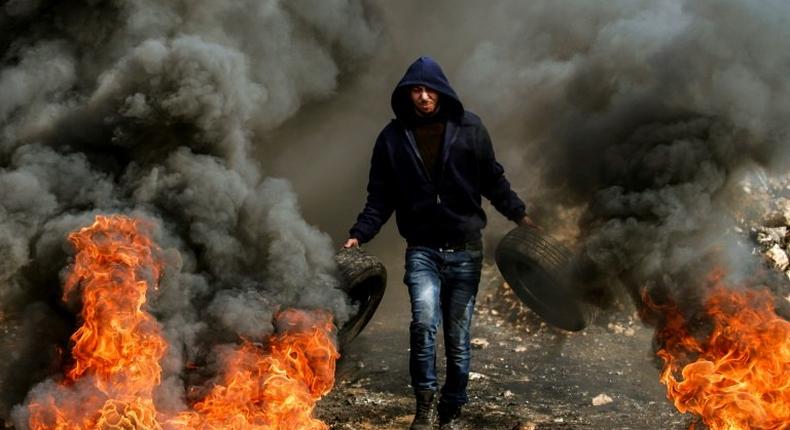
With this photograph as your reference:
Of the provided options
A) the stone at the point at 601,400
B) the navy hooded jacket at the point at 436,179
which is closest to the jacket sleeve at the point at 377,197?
the navy hooded jacket at the point at 436,179

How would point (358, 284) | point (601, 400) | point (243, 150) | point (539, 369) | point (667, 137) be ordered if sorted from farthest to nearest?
point (539, 369)
point (358, 284)
point (243, 150)
point (601, 400)
point (667, 137)

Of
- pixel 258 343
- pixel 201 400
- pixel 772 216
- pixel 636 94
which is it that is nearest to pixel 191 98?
pixel 258 343

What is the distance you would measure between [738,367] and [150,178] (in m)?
4.59

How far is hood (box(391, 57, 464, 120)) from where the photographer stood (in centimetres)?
508

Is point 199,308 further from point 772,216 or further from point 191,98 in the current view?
point 772,216

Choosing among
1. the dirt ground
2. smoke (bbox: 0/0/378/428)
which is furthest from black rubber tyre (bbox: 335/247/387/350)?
the dirt ground

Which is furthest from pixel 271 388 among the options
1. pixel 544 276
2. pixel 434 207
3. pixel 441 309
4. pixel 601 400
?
pixel 601 400

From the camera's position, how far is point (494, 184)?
5.27 meters

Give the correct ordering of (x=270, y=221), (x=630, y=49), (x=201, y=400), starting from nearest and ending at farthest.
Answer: (x=201, y=400), (x=270, y=221), (x=630, y=49)

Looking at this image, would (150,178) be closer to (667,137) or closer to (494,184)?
(494,184)

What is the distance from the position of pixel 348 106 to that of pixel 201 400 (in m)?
6.05

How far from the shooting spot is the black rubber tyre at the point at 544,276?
21.1 ft

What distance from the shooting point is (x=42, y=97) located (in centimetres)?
661

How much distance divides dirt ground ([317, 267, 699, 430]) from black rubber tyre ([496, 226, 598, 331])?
718 millimetres
